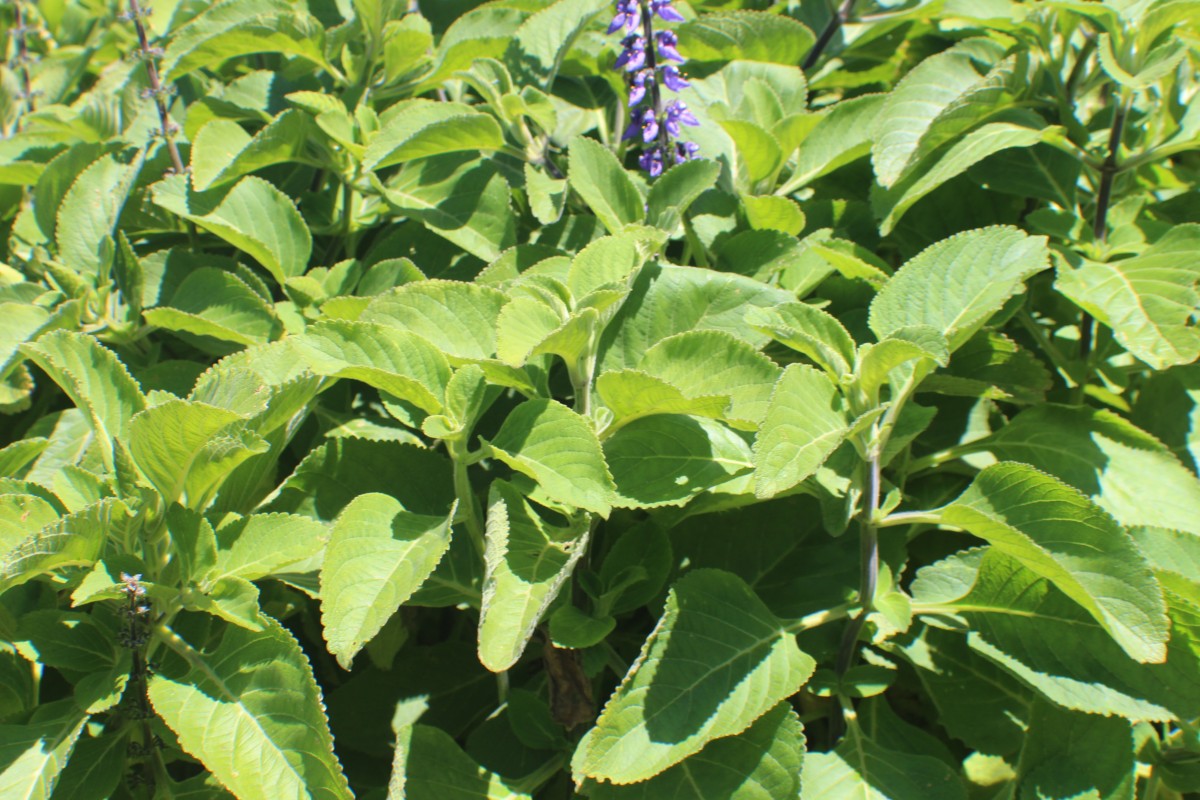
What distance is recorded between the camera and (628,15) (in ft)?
7.13

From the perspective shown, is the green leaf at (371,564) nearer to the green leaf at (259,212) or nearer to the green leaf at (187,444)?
the green leaf at (187,444)

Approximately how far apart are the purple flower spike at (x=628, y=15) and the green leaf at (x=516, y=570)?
41.5 inches

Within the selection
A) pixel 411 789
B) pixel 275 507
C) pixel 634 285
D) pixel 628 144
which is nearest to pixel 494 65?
pixel 628 144

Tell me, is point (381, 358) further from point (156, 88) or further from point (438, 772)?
point (156, 88)

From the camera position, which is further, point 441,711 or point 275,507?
point 441,711

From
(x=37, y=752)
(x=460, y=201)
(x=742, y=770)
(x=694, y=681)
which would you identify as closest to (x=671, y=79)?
(x=460, y=201)

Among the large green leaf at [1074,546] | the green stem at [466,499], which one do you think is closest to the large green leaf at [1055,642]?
the large green leaf at [1074,546]

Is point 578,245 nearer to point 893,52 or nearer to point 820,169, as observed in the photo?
point 820,169

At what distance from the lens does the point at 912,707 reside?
241 centimetres

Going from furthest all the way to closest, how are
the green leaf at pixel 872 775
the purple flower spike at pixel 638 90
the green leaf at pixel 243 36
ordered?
the green leaf at pixel 243 36
the purple flower spike at pixel 638 90
the green leaf at pixel 872 775

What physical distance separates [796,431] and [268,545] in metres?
0.86

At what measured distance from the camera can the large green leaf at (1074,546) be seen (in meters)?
1.51

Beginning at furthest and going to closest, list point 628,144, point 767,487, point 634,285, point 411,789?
1. point 628,144
2. point 634,285
3. point 411,789
4. point 767,487

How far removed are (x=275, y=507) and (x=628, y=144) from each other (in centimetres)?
134
